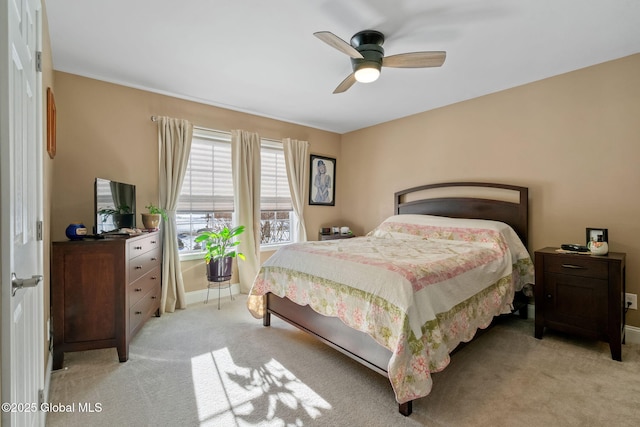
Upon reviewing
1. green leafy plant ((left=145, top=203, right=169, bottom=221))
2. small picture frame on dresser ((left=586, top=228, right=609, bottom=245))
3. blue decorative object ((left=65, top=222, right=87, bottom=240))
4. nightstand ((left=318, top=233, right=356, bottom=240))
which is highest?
green leafy plant ((left=145, top=203, right=169, bottom=221))

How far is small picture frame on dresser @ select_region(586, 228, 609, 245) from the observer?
2.57 metres

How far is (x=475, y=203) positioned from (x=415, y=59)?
2057 mm

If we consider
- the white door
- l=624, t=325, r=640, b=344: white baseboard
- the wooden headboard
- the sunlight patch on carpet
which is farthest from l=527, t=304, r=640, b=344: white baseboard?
the white door

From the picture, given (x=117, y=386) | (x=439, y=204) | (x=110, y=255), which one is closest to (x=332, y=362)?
(x=117, y=386)

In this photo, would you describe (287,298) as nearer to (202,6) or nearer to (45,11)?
(202,6)

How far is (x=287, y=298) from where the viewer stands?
8.94 ft

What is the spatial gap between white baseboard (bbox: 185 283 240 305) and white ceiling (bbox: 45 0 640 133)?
8.17 ft

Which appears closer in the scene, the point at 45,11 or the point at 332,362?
the point at 45,11

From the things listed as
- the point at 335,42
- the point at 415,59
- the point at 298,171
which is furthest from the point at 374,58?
the point at 298,171

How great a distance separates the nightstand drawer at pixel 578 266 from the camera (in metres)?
2.39

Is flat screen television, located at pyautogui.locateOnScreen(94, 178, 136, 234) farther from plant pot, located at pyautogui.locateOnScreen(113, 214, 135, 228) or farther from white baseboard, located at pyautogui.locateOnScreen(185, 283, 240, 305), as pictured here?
white baseboard, located at pyautogui.locateOnScreen(185, 283, 240, 305)

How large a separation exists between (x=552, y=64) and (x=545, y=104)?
0.44m

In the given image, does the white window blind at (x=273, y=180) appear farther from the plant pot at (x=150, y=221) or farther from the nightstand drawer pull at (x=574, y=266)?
the nightstand drawer pull at (x=574, y=266)

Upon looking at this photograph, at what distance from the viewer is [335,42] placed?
1999mm
